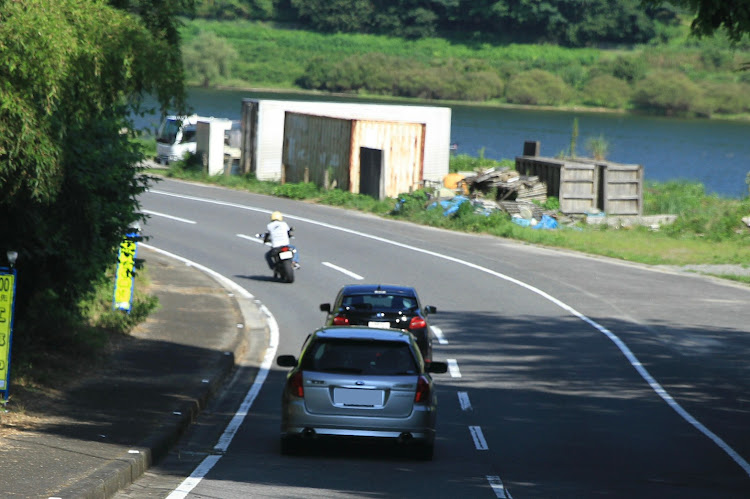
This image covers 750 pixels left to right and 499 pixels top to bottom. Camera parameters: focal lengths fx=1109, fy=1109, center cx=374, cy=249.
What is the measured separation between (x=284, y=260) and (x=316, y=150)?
64.0 ft

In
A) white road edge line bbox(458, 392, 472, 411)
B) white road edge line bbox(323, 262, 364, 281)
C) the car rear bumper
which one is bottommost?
white road edge line bbox(458, 392, 472, 411)

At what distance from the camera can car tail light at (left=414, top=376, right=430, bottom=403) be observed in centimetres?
1130

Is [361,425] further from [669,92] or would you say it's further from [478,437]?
[669,92]

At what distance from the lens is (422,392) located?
11344mm

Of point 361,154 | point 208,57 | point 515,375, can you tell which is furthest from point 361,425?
point 208,57

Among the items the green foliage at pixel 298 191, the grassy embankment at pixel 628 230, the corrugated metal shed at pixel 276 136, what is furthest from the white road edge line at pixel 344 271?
the corrugated metal shed at pixel 276 136

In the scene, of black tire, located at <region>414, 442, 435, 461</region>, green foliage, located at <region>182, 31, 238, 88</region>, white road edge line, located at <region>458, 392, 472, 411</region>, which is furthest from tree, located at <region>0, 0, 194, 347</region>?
green foliage, located at <region>182, 31, 238, 88</region>

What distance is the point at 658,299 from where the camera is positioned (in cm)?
2578

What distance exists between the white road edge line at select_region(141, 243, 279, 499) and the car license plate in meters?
1.44

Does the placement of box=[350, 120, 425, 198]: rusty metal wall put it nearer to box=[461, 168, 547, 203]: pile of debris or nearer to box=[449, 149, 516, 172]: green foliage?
box=[461, 168, 547, 203]: pile of debris

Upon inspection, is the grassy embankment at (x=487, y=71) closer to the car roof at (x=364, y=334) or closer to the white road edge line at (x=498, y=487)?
the car roof at (x=364, y=334)

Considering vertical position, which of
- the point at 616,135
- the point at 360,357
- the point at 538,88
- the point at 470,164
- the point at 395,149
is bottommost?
the point at 360,357

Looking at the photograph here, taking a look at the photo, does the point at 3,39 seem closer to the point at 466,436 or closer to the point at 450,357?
the point at 466,436

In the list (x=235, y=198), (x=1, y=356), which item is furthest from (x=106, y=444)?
(x=235, y=198)
